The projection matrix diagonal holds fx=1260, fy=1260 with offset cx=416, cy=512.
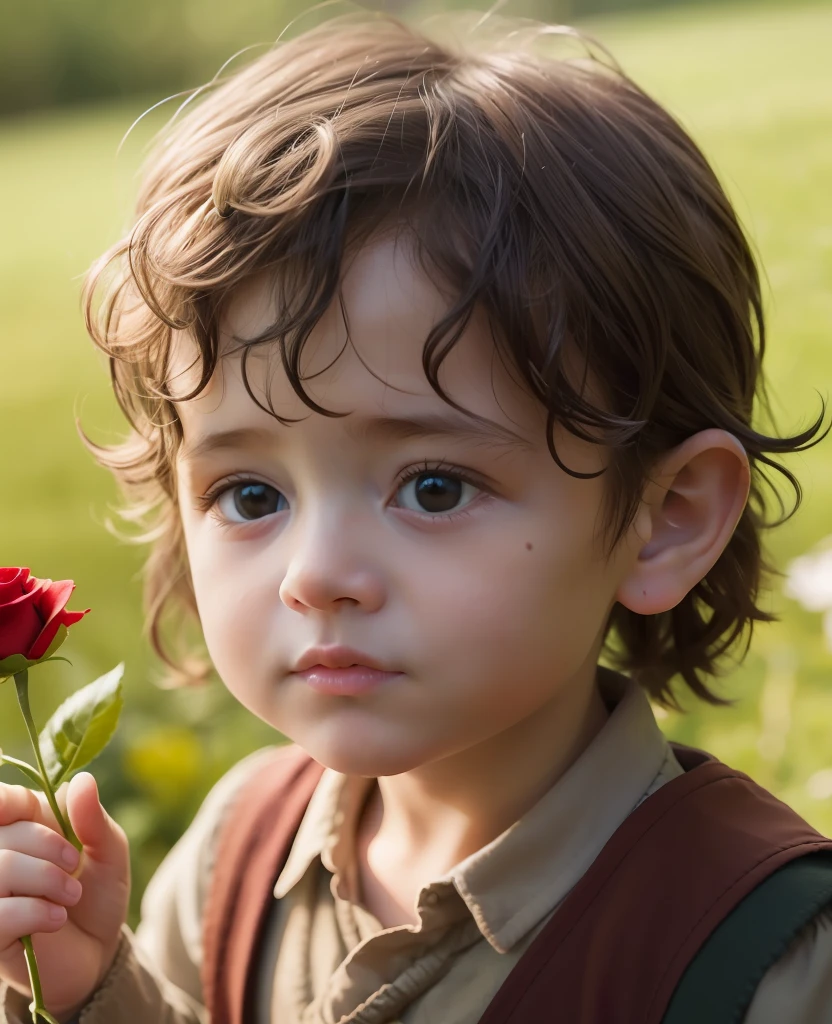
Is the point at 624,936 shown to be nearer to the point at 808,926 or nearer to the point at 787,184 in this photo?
the point at 808,926

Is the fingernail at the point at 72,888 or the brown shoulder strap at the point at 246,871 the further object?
the brown shoulder strap at the point at 246,871

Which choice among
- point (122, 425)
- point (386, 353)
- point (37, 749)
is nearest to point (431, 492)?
point (386, 353)

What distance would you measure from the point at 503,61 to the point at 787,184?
167 cm

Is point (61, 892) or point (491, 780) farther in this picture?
point (491, 780)

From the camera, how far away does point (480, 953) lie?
1.23m

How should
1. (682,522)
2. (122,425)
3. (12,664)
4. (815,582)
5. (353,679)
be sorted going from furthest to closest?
(122,425), (815,582), (682,522), (353,679), (12,664)

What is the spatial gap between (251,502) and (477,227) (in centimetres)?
32

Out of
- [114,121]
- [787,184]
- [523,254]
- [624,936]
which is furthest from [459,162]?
[114,121]

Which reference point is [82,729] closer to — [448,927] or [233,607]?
[233,607]

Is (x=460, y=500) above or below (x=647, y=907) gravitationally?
above

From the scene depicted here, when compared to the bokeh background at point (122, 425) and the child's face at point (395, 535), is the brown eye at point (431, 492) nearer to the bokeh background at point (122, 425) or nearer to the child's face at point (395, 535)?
the child's face at point (395, 535)

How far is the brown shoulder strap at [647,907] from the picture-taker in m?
1.11

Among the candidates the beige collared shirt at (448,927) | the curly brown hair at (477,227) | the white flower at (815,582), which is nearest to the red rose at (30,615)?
the curly brown hair at (477,227)

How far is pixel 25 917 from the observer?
1.14m
